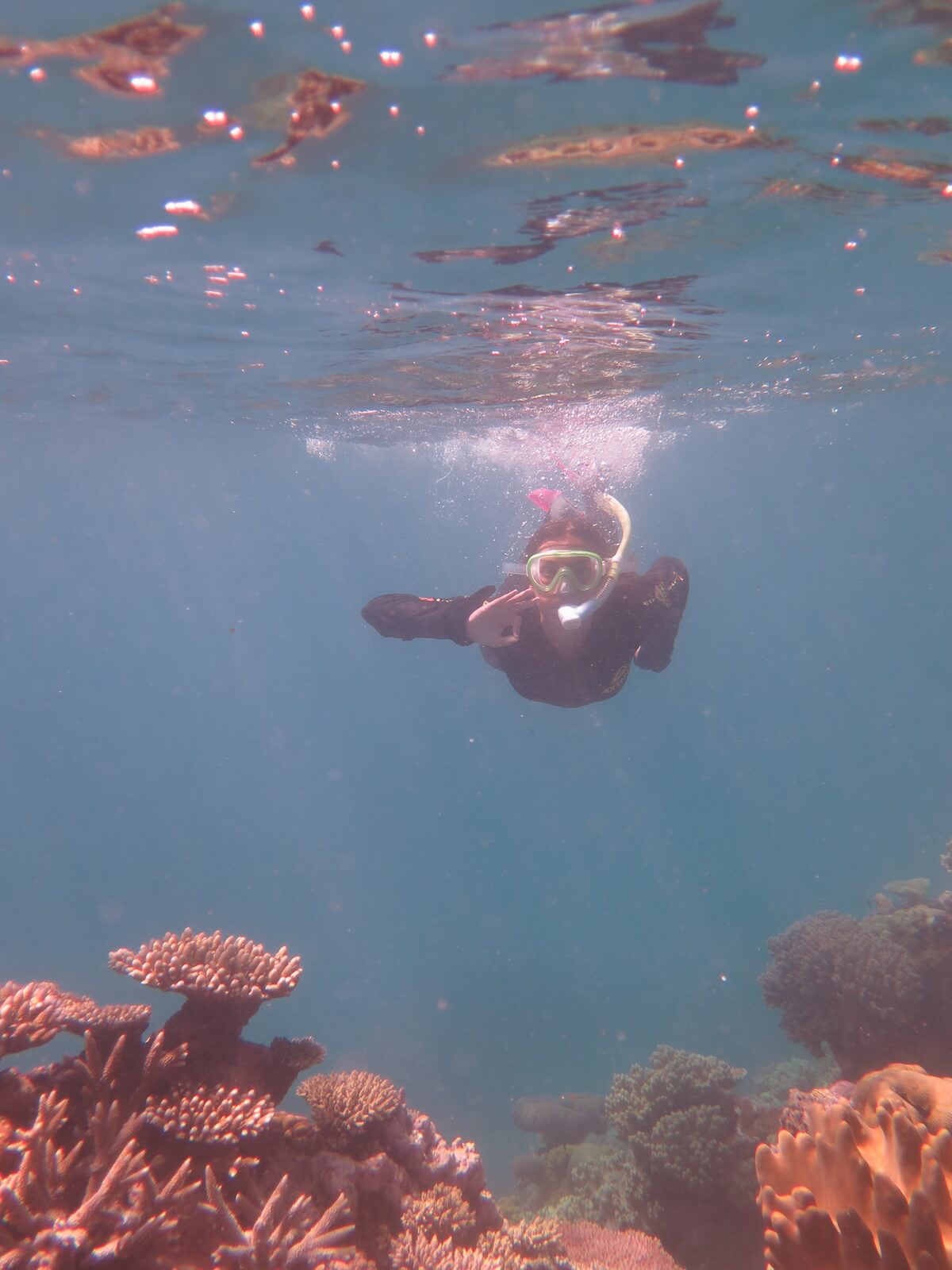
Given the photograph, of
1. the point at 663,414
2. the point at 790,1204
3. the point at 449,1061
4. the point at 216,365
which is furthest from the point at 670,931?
the point at 790,1204

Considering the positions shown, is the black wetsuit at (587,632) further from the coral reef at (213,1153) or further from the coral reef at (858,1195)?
the coral reef at (858,1195)

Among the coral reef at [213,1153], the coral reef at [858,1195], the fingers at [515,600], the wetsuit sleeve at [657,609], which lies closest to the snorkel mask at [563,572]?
the fingers at [515,600]

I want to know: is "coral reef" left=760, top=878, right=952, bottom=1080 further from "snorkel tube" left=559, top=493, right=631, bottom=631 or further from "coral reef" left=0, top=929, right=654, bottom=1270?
"snorkel tube" left=559, top=493, right=631, bottom=631

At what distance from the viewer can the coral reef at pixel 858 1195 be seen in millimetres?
2391

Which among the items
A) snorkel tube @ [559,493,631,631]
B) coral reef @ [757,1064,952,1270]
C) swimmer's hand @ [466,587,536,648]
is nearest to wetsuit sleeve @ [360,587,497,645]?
swimmer's hand @ [466,587,536,648]

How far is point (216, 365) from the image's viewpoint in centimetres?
1770

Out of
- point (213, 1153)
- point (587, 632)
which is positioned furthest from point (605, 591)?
point (213, 1153)

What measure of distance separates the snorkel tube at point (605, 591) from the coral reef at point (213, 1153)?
3532 mm

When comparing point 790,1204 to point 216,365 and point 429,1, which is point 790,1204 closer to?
point 429,1

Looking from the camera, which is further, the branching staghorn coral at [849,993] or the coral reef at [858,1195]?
the branching staghorn coral at [849,993]

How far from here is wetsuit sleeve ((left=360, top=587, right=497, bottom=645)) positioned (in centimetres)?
777

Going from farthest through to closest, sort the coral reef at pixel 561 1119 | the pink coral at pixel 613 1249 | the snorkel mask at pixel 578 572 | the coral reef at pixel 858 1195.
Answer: the coral reef at pixel 561 1119 < the snorkel mask at pixel 578 572 < the pink coral at pixel 613 1249 < the coral reef at pixel 858 1195

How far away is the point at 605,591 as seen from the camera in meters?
6.77

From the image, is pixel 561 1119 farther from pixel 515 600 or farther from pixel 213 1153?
pixel 213 1153
